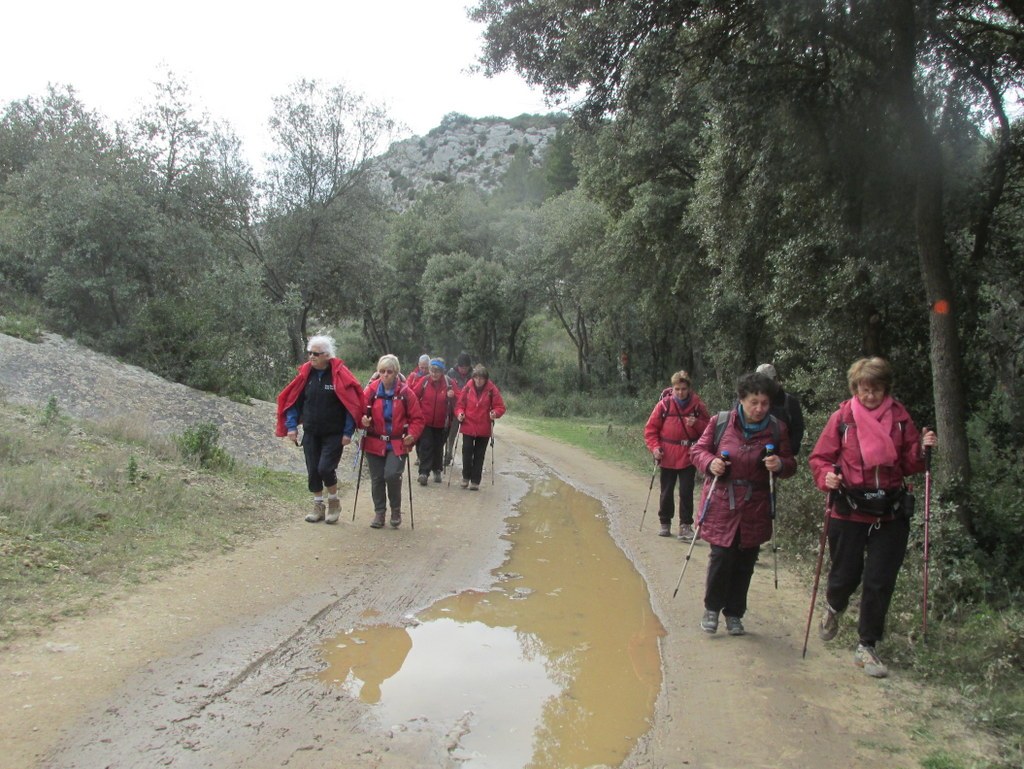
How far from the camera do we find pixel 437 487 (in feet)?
37.6

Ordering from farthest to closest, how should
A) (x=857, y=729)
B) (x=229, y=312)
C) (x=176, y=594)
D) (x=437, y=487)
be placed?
(x=229, y=312), (x=437, y=487), (x=176, y=594), (x=857, y=729)

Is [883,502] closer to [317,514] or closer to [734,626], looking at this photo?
[734,626]

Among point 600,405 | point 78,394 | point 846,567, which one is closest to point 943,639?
point 846,567

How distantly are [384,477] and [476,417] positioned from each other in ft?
10.1

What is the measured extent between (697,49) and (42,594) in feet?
26.5

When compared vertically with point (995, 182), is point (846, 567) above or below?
below

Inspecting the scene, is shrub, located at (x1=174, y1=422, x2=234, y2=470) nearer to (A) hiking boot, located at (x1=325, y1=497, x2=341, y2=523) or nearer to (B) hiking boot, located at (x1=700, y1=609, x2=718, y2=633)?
(A) hiking boot, located at (x1=325, y1=497, x2=341, y2=523)

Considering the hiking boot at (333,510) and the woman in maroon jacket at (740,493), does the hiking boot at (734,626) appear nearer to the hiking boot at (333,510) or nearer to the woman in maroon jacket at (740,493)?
the woman in maroon jacket at (740,493)

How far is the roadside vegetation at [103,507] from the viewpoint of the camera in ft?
17.1

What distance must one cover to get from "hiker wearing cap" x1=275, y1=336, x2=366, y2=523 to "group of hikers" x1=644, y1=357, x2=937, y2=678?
13.5ft

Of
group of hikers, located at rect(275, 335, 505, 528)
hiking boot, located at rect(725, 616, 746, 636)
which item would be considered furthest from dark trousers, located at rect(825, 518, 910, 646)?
group of hikers, located at rect(275, 335, 505, 528)

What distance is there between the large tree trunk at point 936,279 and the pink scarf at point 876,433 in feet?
7.96

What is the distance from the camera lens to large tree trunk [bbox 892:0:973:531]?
22.2 feet

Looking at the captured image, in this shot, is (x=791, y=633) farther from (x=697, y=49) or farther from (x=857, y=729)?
(x=697, y=49)
